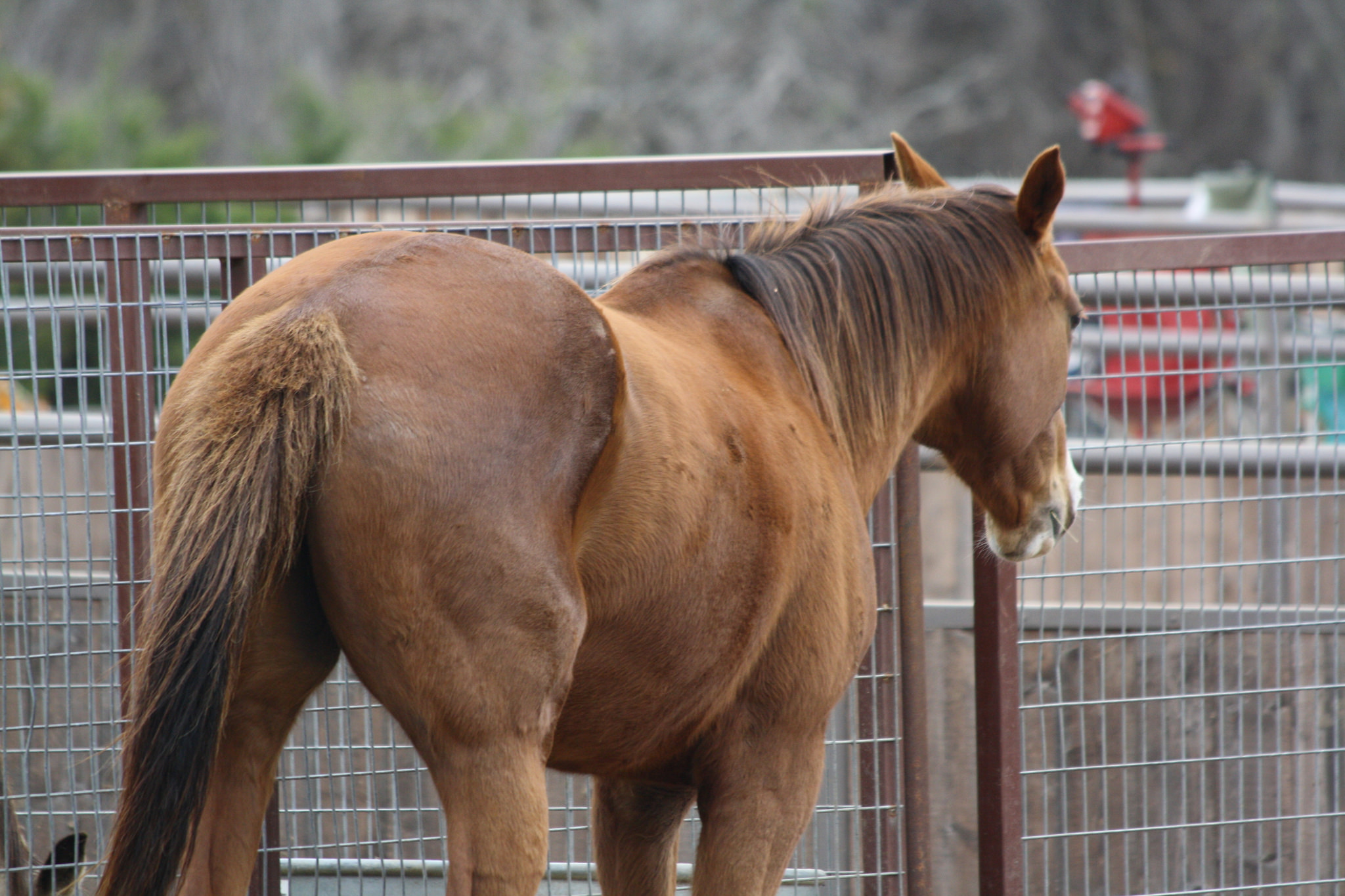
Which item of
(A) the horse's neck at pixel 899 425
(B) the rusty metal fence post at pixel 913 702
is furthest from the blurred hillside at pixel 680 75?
(A) the horse's neck at pixel 899 425

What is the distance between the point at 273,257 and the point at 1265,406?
4.05 m

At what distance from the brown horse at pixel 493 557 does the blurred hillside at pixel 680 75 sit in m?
10.3

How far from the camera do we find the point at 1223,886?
3.29m

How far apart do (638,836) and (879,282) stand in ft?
4.14

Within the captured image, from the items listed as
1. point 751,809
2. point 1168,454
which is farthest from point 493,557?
point 1168,454

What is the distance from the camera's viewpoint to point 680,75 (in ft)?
62.1

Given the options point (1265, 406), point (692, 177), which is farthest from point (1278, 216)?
point (692, 177)

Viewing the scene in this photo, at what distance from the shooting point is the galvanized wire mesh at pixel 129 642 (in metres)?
2.70

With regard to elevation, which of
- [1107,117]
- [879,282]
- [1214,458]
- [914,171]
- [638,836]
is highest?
[1107,117]

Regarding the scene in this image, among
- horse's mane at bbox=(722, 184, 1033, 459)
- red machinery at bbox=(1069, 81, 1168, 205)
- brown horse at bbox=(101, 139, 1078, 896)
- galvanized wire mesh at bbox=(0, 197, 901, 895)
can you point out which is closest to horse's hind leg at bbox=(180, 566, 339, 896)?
brown horse at bbox=(101, 139, 1078, 896)

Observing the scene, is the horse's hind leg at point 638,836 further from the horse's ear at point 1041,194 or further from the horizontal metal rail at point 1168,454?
the horse's ear at point 1041,194

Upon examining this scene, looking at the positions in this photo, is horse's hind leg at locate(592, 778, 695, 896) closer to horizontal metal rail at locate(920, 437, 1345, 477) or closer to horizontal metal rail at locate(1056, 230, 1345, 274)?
horizontal metal rail at locate(920, 437, 1345, 477)

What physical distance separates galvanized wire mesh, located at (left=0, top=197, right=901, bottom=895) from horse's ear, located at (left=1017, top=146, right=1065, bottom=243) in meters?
0.63

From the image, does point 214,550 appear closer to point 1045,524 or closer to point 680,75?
point 1045,524
